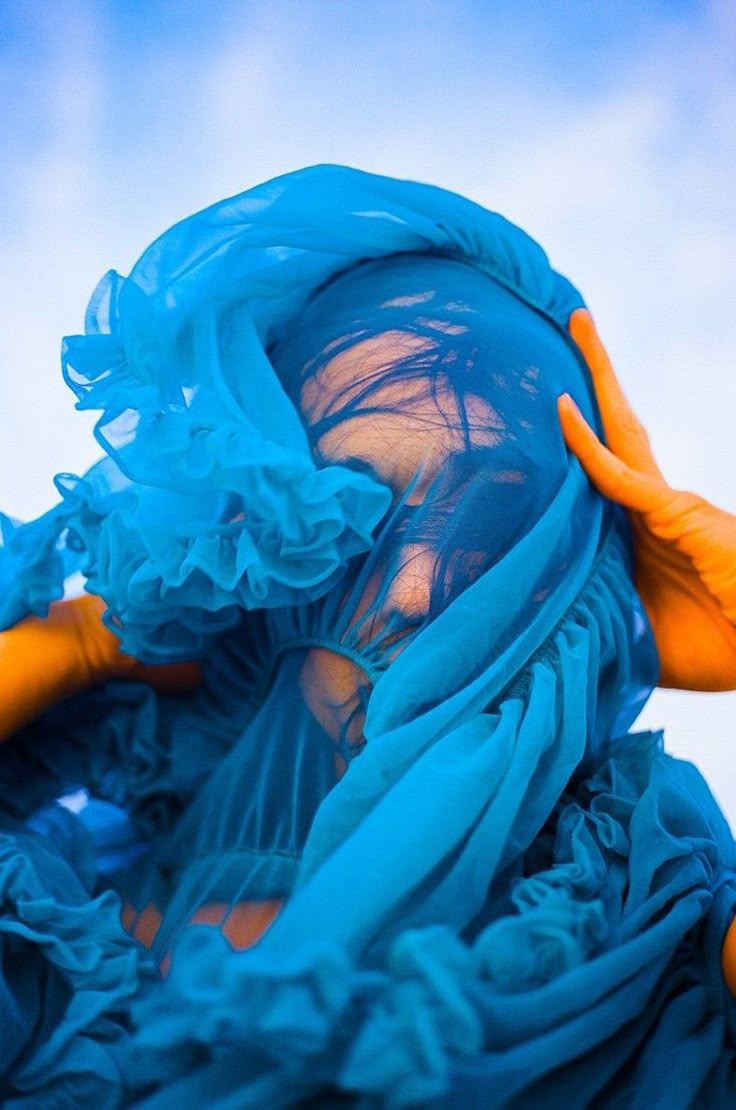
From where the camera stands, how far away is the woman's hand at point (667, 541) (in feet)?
3.20

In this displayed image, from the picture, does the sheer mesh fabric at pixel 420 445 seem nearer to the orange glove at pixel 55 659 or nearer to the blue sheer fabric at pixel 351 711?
the blue sheer fabric at pixel 351 711

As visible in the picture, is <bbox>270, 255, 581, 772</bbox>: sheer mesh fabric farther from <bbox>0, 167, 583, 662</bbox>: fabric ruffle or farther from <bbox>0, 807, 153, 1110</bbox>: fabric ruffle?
<bbox>0, 807, 153, 1110</bbox>: fabric ruffle

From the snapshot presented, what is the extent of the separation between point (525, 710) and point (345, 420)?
0.28m

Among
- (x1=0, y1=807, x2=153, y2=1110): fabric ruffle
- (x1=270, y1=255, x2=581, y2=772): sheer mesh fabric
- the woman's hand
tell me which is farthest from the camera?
the woman's hand

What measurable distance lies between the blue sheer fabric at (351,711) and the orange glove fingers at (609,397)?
2 centimetres

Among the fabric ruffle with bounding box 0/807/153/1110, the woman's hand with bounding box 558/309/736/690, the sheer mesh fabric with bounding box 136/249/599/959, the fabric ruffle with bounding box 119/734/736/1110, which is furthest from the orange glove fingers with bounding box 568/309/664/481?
the fabric ruffle with bounding box 0/807/153/1110

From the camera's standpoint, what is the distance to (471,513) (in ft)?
2.85

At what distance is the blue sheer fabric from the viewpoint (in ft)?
2.12

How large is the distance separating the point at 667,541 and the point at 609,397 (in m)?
0.16

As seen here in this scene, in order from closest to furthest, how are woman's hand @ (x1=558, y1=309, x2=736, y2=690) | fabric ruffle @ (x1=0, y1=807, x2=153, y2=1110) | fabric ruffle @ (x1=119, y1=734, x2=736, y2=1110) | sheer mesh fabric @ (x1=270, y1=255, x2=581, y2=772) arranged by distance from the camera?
fabric ruffle @ (x1=119, y1=734, x2=736, y2=1110), fabric ruffle @ (x1=0, y1=807, x2=153, y2=1110), sheer mesh fabric @ (x1=270, y1=255, x2=581, y2=772), woman's hand @ (x1=558, y1=309, x2=736, y2=690)

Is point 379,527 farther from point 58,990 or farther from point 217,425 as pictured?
point 58,990

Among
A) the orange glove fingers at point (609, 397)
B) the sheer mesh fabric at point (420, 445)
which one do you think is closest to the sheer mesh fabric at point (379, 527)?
the sheer mesh fabric at point (420, 445)

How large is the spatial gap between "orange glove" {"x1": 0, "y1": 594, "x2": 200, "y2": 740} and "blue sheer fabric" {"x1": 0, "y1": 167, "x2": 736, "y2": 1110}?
2cm

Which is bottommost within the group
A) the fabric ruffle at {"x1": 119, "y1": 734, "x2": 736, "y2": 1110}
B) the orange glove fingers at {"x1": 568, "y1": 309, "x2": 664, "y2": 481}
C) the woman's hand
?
the fabric ruffle at {"x1": 119, "y1": 734, "x2": 736, "y2": 1110}
